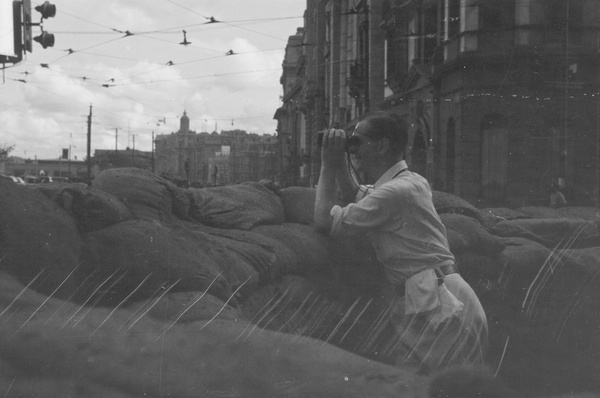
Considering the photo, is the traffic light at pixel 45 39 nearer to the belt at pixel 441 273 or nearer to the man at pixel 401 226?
the man at pixel 401 226

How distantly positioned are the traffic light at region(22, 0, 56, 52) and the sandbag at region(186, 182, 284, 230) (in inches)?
27.2

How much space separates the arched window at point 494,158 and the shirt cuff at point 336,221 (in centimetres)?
73

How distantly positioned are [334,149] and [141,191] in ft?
2.17

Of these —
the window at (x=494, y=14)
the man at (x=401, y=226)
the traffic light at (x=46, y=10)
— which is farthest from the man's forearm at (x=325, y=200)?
the traffic light at (x=46, y=10)

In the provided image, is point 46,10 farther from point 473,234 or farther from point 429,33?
point 473,234

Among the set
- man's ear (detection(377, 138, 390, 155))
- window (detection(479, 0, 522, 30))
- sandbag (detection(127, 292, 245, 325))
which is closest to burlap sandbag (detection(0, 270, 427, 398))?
sandbag (detection(127, 292, 245, 325))

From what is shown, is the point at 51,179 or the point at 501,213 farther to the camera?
the point at 501,213

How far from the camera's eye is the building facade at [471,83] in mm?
2773

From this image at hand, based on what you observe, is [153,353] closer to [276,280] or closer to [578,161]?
[276,280]

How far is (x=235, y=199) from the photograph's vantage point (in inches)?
108

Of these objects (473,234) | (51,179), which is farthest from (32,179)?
(473,234)

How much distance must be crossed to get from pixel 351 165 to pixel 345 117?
0.30m

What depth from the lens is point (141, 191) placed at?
248 cm

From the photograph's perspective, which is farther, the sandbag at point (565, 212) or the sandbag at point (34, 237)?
the sandbag at point (565, 212)
